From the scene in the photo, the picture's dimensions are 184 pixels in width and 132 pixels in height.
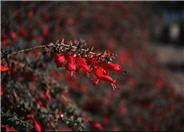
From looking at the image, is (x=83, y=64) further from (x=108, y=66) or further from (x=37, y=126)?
(x=37, y=126)

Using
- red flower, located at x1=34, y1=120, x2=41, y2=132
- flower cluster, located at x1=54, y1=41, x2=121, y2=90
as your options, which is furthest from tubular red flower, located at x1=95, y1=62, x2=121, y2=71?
red flower, located at x1=34, y1=120, x2=41, y2=132

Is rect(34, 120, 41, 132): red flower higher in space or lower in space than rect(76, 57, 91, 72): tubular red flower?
lower

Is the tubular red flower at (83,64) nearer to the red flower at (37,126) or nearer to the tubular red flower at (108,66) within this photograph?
the tubular red flower at (108,66)

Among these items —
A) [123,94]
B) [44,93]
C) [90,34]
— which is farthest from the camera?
[90,34]

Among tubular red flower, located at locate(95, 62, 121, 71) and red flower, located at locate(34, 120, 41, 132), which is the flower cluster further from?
red flower, located at locate(34, 120, 41, 132)

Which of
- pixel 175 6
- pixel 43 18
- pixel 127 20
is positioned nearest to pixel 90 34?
pixel 127 20

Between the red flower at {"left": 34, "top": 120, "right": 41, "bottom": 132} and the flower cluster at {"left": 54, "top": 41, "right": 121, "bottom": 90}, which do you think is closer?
the flower cluster at {"left": 54, "top": 41, "right": 121, "bottom": 90}

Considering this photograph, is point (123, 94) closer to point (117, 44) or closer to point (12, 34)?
point (117, 44)

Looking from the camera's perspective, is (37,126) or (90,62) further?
(37,126)

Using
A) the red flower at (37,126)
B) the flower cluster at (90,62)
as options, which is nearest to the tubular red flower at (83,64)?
the flower cluster at (90,62)

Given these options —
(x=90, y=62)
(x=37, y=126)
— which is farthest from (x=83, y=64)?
(x=37, y=126)

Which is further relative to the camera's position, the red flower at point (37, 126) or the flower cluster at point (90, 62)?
the red flower at point (37, 126)
